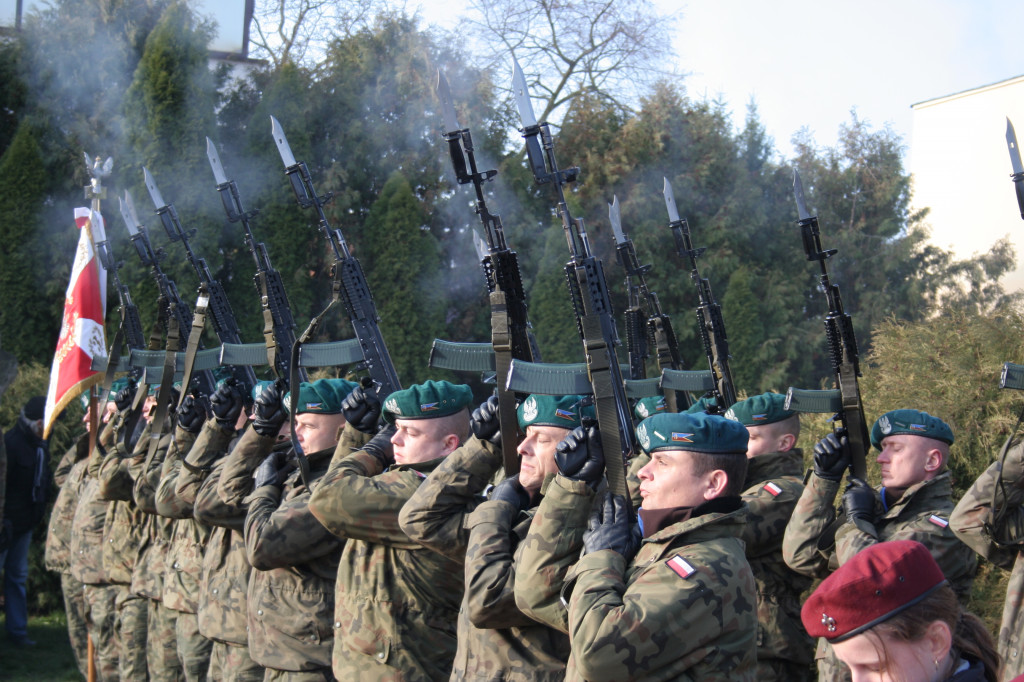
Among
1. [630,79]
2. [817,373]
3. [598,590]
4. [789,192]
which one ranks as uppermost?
[630,79]

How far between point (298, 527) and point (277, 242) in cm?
932

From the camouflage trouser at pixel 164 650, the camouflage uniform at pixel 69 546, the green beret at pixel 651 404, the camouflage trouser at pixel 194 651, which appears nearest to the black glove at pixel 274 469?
the camouflage trouser at pixel 194 651

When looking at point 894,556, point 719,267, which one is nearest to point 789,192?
point 719,267

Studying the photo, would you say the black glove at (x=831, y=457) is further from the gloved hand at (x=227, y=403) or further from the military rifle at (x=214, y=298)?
the military rifle at (x=214, y=298)

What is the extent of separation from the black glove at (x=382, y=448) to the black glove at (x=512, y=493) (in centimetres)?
92

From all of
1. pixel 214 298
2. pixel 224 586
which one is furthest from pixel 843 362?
pixel 214 298

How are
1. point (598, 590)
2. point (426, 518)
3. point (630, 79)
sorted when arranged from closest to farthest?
1. point (598, 590)
2. point (426, 518)
3. point (630, 79)

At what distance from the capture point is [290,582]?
4562 mm

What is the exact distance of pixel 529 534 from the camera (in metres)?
3.04

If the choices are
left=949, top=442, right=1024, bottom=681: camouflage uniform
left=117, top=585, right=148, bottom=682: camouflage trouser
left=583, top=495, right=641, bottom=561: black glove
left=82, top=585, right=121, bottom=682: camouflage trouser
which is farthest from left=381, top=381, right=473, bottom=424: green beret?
left=82, top=585, right=121, bottom=682: camouflage trouser

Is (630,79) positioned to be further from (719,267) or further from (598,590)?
(598,590)

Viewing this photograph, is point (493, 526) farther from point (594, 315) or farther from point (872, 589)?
point (872, 589)

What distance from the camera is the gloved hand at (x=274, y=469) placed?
15.7 feet

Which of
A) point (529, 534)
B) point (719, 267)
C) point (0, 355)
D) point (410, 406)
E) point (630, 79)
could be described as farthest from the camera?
point (630, 79)
